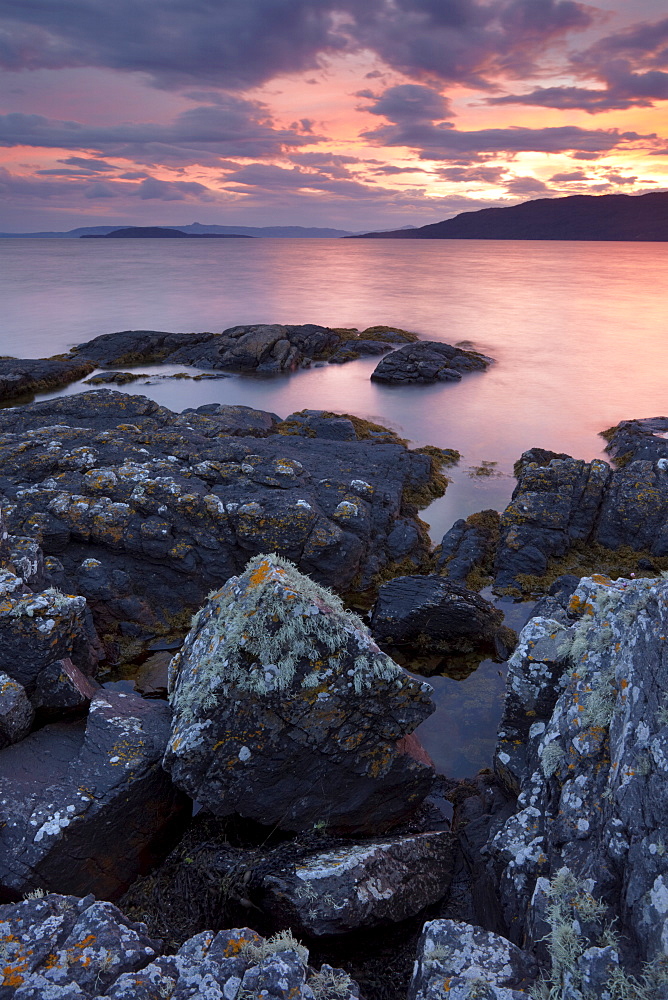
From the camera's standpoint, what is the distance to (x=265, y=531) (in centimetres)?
1562

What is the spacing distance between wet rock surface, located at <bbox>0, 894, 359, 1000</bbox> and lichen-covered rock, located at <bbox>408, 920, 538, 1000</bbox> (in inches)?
27.3

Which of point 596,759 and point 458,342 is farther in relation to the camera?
point 458,342

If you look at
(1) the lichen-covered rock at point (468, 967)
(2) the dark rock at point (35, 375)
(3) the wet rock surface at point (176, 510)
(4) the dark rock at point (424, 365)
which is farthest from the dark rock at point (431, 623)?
(2) the dark rock at point (35, 375)

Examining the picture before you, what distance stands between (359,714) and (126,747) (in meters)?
3.39

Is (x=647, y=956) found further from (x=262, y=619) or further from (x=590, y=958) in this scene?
(x=262, y=619)

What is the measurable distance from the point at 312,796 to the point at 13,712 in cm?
444

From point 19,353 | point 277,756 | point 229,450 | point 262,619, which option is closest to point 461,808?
point 277,756

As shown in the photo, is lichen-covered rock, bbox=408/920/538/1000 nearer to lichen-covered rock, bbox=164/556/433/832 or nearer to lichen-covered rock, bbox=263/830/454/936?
lichen-covered rock, bbox=263/830/454/936

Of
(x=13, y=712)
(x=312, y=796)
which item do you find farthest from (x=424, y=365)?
(x=13, y=712)

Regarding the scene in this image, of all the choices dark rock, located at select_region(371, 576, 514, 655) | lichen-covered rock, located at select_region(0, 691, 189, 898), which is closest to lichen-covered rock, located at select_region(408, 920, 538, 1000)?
lichen-covered rock, located at select_region(0, 691, 189, 898)

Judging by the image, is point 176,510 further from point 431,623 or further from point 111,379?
point 111,379

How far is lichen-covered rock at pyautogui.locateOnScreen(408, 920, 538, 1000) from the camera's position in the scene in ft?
15.8

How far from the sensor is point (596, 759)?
6367 mm

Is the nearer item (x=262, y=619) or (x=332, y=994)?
(x=332, y=994)
